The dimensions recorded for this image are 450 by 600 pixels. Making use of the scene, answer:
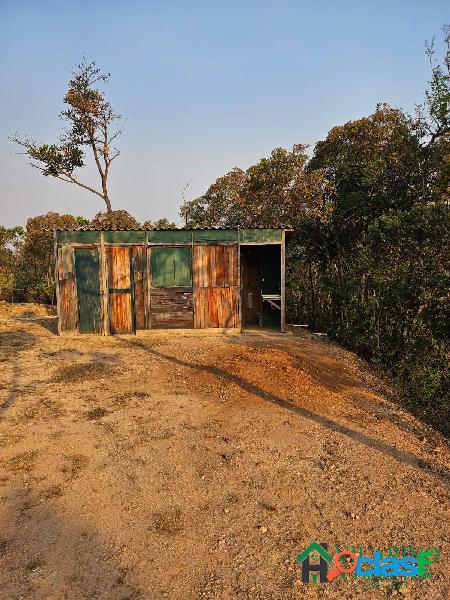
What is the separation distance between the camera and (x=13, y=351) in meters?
9.87

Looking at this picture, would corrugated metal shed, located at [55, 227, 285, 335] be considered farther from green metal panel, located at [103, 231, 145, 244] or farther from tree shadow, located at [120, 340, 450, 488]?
tree shadow, located at [120, 340, 450, 488]

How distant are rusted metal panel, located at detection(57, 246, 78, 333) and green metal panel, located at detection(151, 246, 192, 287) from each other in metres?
2.34

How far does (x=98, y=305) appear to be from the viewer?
11.8 meters

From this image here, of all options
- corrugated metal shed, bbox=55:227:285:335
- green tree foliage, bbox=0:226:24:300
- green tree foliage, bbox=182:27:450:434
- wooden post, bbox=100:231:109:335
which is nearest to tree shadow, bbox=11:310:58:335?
corrugated metal shed, bbox=55:227:285:335

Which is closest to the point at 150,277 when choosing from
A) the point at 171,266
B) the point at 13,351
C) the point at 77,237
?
the point at 171,266

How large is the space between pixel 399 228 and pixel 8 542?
1000 centimetres

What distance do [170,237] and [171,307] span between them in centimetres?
205

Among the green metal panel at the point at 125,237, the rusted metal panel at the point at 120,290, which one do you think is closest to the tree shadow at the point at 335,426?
the rusted metal panel at the point at 120,290

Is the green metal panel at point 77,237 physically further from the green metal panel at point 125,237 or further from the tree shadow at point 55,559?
the tree shadow at point 55,559

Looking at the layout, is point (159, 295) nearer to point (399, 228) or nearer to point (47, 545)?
point (399, 228)

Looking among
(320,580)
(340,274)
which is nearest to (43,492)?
(320,580)

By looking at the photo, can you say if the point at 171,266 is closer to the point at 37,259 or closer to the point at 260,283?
the point at 260,283

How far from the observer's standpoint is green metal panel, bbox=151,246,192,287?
11.7 metres

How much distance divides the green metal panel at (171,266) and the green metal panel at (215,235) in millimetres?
454
